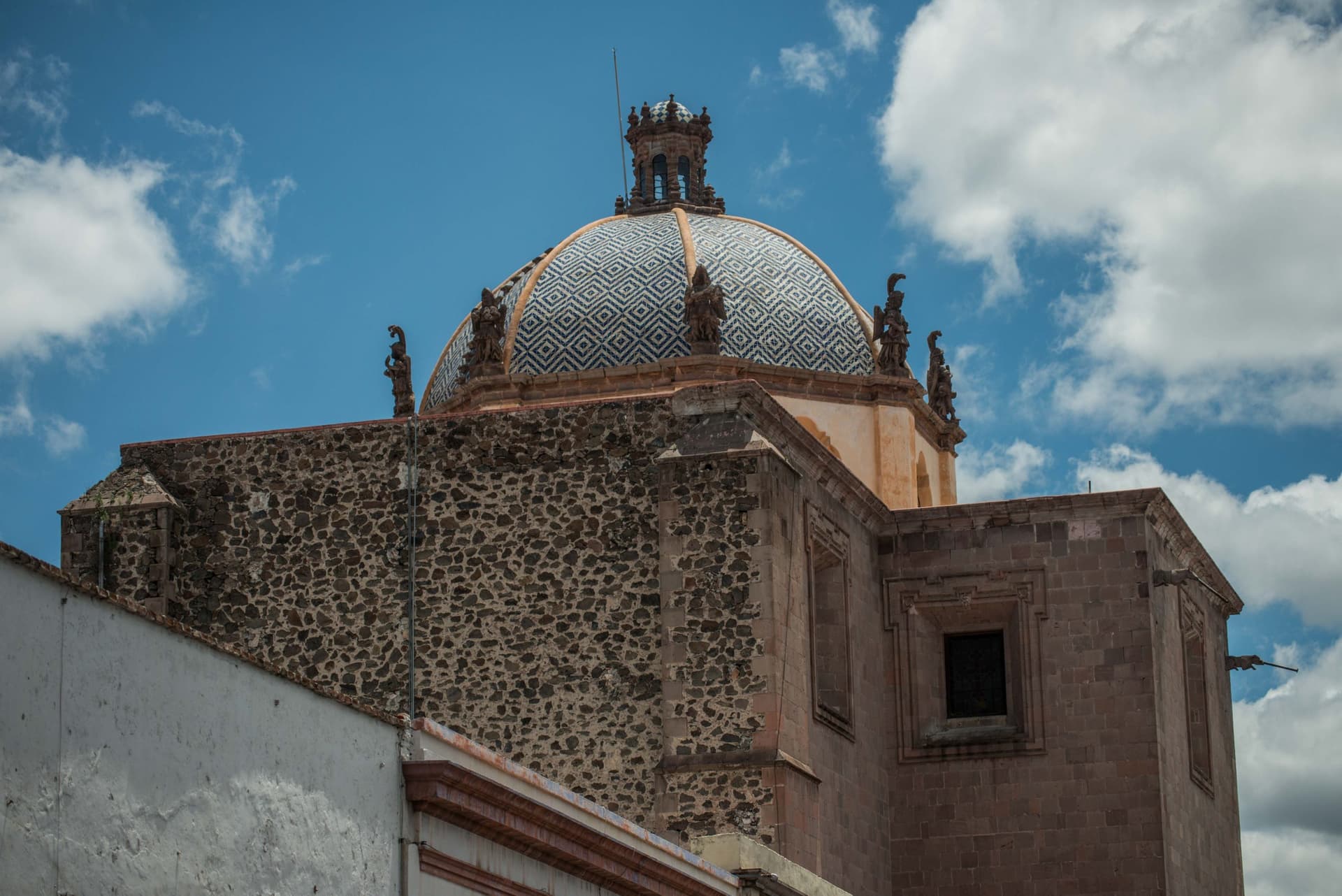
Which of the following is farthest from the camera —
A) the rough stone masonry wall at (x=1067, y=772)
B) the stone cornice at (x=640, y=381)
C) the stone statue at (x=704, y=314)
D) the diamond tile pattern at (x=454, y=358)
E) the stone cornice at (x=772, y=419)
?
the diamond tile pattern at (x=454, y=358)

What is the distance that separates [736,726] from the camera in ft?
53.2

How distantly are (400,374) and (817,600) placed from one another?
7543 millimetres

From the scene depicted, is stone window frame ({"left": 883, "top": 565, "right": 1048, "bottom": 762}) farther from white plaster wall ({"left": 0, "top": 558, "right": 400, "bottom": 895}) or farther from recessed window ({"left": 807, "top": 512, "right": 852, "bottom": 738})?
white plaster wall ({"left": 0, "top": 558, "right": 400, "bottom": 895})

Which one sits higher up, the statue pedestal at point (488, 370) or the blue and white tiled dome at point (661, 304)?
the blue and white tiled dome at point (661, 304)

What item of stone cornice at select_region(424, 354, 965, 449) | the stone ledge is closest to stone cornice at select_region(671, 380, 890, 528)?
stone cornice at select_region(424, 354, 965, 449)

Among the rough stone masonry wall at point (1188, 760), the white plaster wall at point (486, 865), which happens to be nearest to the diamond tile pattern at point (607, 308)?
the rough stone masonry wall at point (1188, 760)

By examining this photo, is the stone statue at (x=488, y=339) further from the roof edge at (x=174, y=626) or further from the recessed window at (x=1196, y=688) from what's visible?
the roof edge at (x=174, y=626)

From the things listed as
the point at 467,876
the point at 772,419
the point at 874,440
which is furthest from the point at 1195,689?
the point at 467,876

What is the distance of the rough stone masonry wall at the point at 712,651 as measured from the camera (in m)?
16.1

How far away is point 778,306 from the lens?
2319 centimetres

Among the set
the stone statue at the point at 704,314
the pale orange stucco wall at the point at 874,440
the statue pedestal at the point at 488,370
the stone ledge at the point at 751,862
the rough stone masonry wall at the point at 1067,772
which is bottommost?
the stone ledge at the point at 751,862

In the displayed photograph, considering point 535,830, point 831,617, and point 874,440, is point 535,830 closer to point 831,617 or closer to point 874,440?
point 831,617

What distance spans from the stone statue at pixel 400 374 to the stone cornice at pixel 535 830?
12.2 m

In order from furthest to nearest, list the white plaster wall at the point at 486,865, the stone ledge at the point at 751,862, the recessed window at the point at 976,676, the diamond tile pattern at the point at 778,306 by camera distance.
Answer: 1. the diamond tile pattern at the point at 778,306
2. the recessed window at the point at 976,676
3. the stone ledge at the point at 751,862
4. the white plaster wall at the point at 486,865
